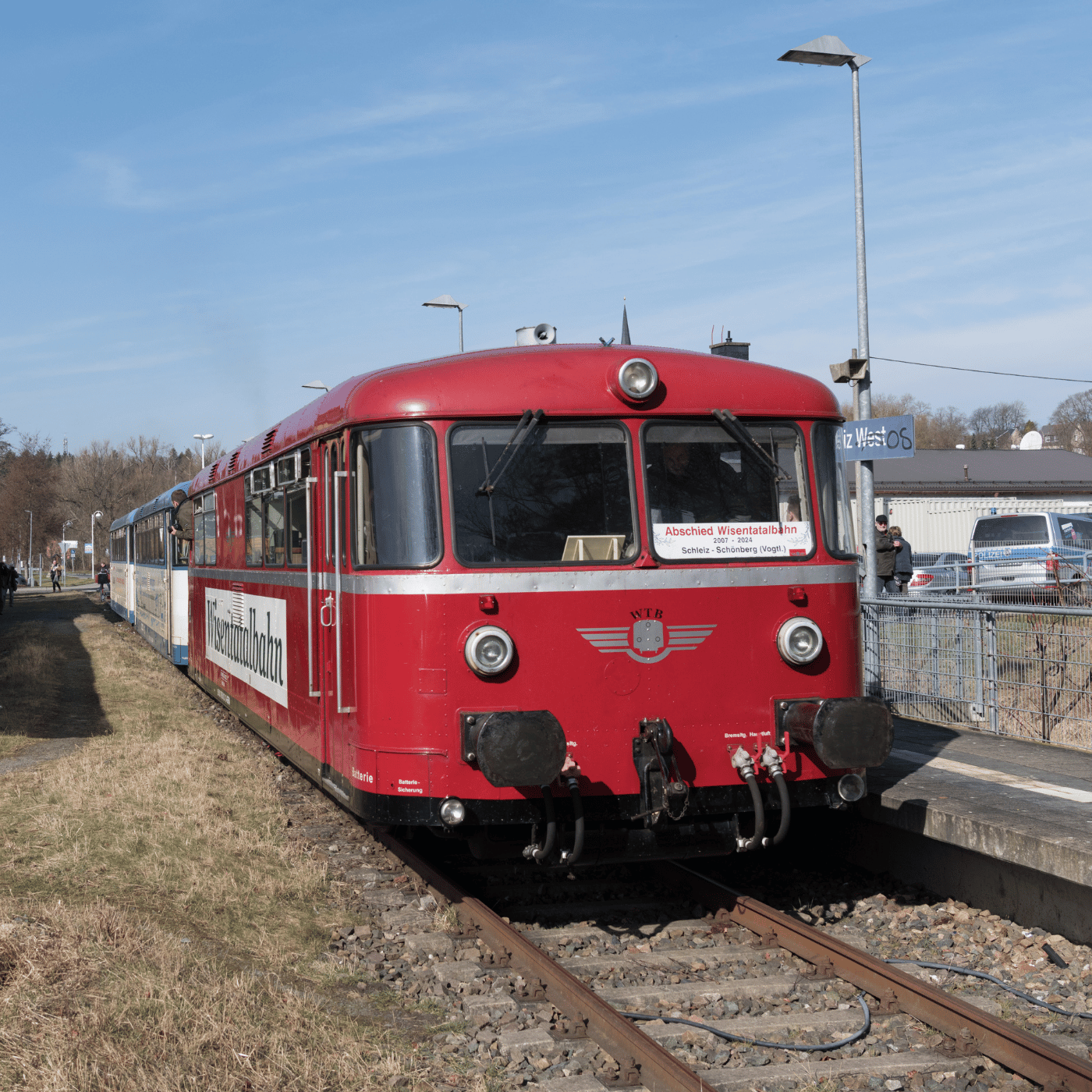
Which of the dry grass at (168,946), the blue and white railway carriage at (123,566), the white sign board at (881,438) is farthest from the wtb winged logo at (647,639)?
the blue and white railway carriage at (123,566)

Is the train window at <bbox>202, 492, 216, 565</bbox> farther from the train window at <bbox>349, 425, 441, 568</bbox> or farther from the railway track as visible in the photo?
the railway track

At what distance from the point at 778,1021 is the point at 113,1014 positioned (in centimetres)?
265

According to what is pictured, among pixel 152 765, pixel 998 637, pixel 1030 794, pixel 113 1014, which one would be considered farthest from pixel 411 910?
pixel 998 637

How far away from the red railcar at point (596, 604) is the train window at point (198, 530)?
6.98 m

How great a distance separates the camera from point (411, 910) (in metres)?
6.65

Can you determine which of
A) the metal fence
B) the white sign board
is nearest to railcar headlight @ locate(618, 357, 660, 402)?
the metal fence

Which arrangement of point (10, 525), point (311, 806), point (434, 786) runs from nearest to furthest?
1. point (434, 786)
2. point (311, 806)
3. point (10, 525)

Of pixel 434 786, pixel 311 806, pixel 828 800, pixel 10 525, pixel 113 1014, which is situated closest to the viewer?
pixel 113 1014

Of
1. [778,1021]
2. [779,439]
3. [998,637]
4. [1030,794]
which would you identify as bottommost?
[778,1021]

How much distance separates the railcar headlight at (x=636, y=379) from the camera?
622cm

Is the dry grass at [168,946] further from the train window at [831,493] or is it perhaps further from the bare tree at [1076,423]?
the bare tree at [1076,423]

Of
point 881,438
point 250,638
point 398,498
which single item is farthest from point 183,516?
point 398,498

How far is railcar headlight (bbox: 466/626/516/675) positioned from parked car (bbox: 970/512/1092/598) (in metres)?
11.6

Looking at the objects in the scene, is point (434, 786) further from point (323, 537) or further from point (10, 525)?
point (10, 525)
